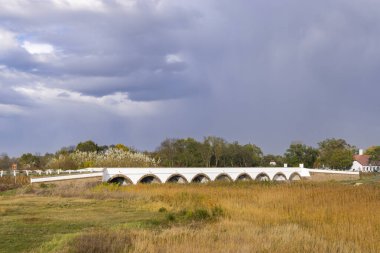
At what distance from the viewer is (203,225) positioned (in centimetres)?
1278

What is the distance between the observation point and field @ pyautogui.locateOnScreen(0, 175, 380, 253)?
9430mm

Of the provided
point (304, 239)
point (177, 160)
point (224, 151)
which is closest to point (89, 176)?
point (304, 239)

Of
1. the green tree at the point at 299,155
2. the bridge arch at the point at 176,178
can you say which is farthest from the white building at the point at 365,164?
the bridge arch at the point at 176,178

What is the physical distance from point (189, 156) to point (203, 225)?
6820cm

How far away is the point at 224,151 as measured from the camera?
3364 inches

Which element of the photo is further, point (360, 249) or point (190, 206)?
point (190, 206)

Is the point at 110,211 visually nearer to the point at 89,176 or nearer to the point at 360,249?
the point at 360,249

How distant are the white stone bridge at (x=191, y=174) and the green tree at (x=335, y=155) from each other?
22.4 meters

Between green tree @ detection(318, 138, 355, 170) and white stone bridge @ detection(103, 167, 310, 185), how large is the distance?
22432 mm

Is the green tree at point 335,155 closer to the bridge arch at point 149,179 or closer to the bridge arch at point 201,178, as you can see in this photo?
the bridge arch at point 201,178

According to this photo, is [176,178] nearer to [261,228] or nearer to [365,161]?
[261,228]

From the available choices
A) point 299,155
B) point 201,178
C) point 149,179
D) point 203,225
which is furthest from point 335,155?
point 203,225

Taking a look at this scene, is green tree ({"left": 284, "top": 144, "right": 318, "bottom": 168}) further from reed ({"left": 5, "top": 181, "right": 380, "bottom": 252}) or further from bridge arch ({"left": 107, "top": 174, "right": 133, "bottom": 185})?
reed ({"left": 5, "top": 181, "right": 380, "bottom": 252})

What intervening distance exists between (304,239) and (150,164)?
5403cm
